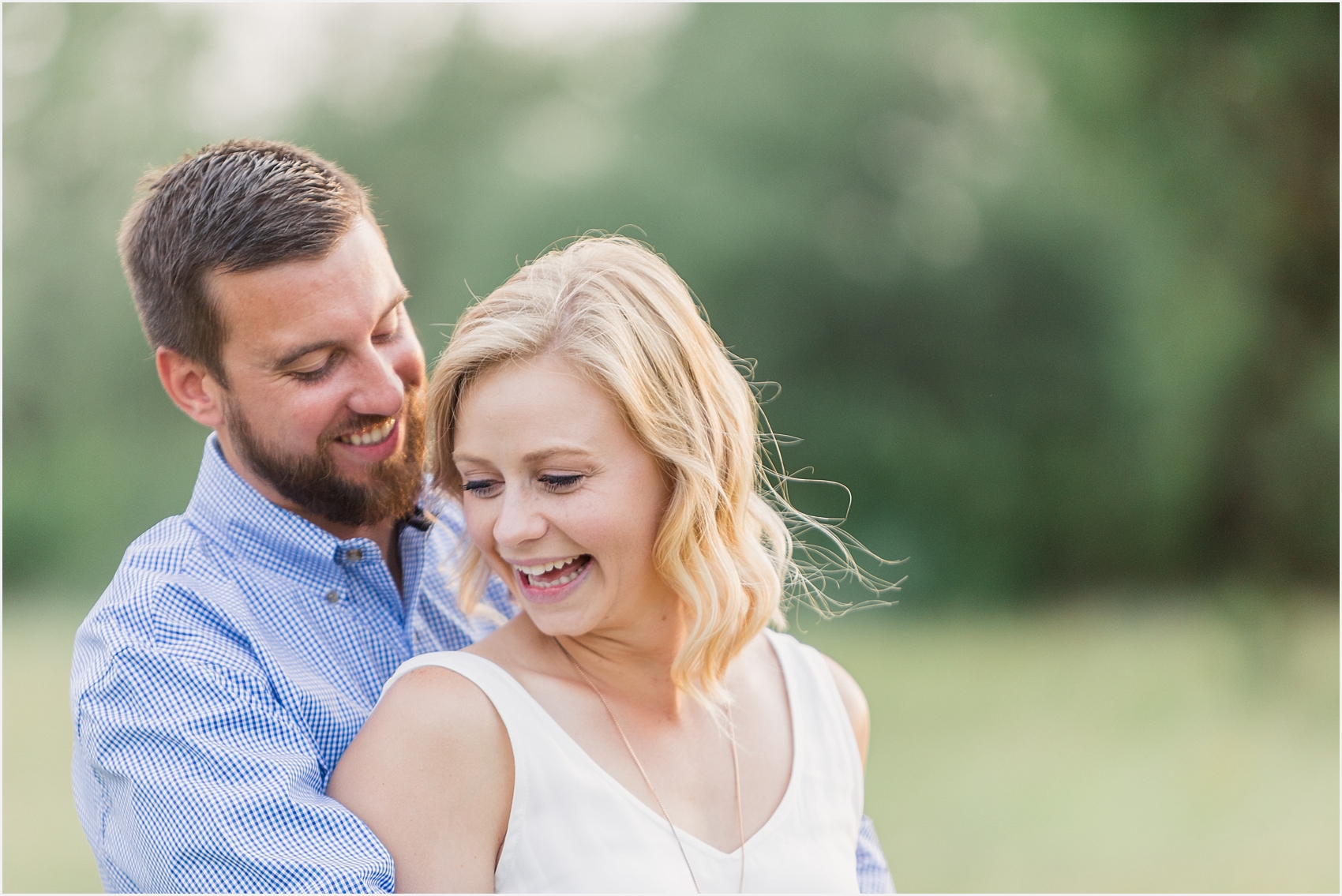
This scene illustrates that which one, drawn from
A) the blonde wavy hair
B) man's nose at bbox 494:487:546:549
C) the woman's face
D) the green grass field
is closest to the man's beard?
the blonde wavy hair

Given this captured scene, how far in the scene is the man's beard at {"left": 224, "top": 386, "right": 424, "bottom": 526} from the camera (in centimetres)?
220

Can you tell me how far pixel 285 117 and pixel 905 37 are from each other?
695 cm

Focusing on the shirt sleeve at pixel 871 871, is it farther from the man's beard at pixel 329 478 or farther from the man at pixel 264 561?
the man's beard at pixel 329 478

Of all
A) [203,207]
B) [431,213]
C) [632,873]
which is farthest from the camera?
[431,213]

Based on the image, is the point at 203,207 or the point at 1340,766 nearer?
the point at 203,207

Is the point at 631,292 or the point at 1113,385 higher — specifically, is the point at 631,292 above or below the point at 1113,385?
above

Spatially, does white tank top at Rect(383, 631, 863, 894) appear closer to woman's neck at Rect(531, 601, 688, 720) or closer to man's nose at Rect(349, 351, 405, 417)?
woman's neck at Rect(531, 601, 688, 720)

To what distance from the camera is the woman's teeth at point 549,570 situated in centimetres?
183

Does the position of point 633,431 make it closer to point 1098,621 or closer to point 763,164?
point 763,164

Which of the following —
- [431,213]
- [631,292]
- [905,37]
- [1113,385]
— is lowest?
[1113,385]

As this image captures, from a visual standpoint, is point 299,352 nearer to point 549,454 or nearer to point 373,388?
point 373,388

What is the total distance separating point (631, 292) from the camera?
194cm

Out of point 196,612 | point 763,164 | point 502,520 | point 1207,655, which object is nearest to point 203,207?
point 196,612

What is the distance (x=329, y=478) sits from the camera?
2213mm
